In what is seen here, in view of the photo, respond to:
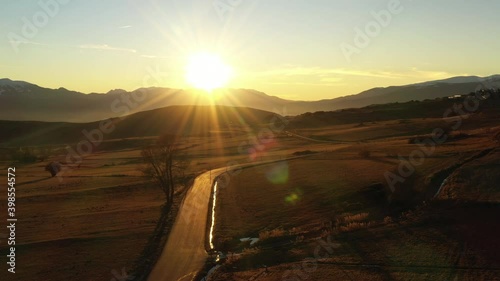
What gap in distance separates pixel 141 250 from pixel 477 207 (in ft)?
92.5

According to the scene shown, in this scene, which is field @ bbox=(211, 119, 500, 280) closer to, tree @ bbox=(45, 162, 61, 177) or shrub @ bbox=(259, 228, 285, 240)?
shrub @ bbox=(259, 228, 285, 240)

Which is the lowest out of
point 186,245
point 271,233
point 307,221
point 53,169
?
point 186,245

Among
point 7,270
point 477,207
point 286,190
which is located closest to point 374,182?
point 286,190

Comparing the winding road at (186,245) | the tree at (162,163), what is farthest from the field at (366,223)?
the tree at (162,163)

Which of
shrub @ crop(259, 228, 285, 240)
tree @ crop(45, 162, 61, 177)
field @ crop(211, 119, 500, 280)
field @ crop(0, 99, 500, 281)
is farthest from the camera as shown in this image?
tree @ crop(45, 162, 61, 177)

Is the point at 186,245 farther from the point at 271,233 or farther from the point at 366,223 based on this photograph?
the point at 366,223

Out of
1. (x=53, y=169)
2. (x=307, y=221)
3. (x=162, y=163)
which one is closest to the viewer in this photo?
(x=307, y=221)

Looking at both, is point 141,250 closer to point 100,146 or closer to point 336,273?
point 336,273

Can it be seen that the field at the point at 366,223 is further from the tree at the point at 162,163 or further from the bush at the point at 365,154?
the tree at the point at 162,163

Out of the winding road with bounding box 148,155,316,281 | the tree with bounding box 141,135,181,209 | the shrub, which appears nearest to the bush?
the winding road with bounding box 148,155,316,281

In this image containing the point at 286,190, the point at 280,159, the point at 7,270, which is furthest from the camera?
the point at 280,159

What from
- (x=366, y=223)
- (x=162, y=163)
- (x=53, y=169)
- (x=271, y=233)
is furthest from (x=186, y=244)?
(x=53, y=169)

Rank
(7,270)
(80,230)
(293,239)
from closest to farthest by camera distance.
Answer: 1. (7,270)
2. (293,239)
3. (80,230)

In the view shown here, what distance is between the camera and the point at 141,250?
38.1m
